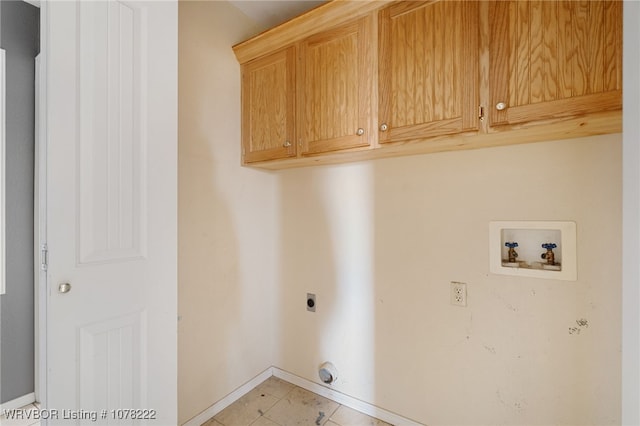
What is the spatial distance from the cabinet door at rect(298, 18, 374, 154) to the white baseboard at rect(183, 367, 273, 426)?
1.59 meters

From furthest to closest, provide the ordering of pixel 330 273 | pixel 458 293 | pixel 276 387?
pixel 276 387 < pixel 330 273 < pixel 458 293

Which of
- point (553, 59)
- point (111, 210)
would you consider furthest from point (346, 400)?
point (553, 59)

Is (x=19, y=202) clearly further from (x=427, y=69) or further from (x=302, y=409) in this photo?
(x=427, y=69)

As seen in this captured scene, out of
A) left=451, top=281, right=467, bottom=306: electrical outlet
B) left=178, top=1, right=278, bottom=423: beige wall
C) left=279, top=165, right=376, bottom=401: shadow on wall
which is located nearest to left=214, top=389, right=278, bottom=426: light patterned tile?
left=178, top=1, right=278, bottom=423: beige wall

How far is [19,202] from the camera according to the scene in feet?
5.19

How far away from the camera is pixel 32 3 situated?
5.05ft

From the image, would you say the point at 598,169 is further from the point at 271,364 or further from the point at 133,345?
the point at 271,364

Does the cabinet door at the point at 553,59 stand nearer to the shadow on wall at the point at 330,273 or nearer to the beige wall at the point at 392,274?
the beige wall at the point at 392,274

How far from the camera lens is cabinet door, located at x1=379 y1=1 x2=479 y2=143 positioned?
3.70 feet

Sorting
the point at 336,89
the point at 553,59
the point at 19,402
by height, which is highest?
the point at 336,89

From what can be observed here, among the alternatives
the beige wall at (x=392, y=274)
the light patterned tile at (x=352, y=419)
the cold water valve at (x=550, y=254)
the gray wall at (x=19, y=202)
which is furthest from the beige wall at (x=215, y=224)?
the cold water valve at (x=550, y=254)

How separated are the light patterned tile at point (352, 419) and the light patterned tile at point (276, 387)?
385mm

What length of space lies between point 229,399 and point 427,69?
7.04 feet

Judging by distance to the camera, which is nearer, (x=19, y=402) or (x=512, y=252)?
(x=512, y=252)
